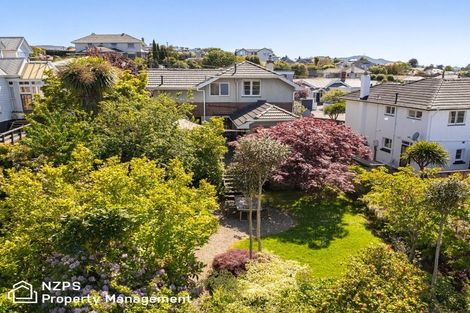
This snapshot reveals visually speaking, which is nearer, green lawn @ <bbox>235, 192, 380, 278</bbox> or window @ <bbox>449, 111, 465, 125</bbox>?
green lawn @ <bbox>235, 192, 380, 278</bbox>

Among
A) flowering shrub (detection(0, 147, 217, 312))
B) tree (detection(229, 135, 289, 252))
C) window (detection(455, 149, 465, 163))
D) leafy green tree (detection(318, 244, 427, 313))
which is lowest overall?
window (detection(455, 149, 465, 163))

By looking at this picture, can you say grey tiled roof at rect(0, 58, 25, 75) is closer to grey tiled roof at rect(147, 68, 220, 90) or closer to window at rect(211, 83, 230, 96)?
grey tiled roof at rect(147, 68, 220, 90)

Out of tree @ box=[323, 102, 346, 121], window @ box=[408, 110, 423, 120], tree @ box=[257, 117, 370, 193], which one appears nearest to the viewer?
tree @ box=[257, 117, 370, 193]

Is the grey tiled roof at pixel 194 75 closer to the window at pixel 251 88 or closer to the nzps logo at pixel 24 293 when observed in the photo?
the window at pixel 251 88

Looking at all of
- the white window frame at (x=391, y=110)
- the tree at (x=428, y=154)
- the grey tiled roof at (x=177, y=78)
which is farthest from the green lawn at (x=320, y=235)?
the grey tiled roof at (x=177, y=78)

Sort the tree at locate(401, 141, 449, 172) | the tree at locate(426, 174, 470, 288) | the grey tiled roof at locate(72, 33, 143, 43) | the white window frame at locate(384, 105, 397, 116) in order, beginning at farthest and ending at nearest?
the grey tiled roof at locate(72, 33, 143, 43) < the white window frame at locate(384, 105, 397, 116) < the tree at locate(401, 141, 449, 172) < the tree at locate(426, 174, 470, 288)

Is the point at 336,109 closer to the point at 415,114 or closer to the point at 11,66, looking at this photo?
the point at 415,114

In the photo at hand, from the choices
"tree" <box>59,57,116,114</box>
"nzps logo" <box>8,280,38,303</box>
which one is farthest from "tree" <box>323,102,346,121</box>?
"nzps logo" <box>8,280,38,303</box>

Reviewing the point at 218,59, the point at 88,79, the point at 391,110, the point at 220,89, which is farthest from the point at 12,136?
the point at 218,59
